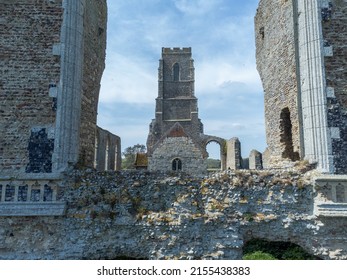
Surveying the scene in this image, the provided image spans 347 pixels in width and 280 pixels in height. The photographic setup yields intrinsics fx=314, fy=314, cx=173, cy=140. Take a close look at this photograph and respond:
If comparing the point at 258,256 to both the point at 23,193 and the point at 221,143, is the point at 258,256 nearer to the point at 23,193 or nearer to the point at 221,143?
the point at 23,193

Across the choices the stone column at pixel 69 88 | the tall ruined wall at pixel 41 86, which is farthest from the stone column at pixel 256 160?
the stone column at pixel 69 88

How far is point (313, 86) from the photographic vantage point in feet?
22.2

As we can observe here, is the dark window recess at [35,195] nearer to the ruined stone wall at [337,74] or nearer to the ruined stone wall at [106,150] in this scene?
the ruined stone wall at [106,150]

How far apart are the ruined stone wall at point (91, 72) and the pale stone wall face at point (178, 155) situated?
12694mm

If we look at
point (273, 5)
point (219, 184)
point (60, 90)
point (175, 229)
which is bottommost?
point (175, 229)

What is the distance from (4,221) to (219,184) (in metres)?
4.41

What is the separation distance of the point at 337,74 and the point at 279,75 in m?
1.66

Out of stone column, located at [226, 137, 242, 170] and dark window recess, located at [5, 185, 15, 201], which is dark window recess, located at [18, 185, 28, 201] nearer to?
Answer: dark window recess, located at [5, 185, 15, 201]

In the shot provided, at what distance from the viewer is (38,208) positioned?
6281 millimetres

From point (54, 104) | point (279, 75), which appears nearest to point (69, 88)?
point (54, 104)

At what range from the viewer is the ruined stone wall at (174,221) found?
6.20m

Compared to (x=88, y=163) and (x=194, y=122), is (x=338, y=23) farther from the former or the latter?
(x=194, y=122)

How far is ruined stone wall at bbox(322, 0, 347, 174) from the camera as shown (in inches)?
258

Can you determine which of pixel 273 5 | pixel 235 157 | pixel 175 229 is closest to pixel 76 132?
pixel 175 229
